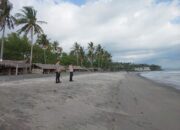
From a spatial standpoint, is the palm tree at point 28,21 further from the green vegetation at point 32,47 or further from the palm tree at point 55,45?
the palm tree at point 55,45

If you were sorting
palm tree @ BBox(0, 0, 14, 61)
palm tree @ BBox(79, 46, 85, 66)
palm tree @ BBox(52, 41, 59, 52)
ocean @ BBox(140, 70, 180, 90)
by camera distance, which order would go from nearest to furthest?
1. ocean @ BBox(140, 70, 180, 90)
2. palm tree @ BBox(0, 0, 14, 61)
3. palm tree @ BBox(52, 41, 59, 52)
4. palm tree @ BBox(79, 46, 85, 66)

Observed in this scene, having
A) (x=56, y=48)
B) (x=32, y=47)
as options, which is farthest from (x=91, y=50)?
(x=32, y=47)

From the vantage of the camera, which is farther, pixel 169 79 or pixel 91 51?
pixel 91 51

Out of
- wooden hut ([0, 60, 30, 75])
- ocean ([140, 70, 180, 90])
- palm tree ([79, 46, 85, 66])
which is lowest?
ocean ([140, 70, 180, 90])

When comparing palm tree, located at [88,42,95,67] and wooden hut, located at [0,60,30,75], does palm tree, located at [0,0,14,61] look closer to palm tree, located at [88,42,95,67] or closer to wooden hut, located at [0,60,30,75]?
wooden hut, located at [0,60,30,75]

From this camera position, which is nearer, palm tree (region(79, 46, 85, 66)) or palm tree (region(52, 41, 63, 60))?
palm tree (region(52, 41, 63, 60))

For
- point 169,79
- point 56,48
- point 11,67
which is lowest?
point 169,79

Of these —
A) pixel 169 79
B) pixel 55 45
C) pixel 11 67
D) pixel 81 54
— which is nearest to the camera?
pixel 169 79

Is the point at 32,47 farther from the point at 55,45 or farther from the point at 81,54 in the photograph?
the point at 81,54

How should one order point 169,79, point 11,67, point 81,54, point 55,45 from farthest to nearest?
point 81,54 → point 55,45 → point 11,67 → point 169,79

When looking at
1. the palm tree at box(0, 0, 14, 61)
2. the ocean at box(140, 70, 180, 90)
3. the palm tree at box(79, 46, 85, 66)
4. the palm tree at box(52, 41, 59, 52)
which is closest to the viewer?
the ocean at box(140, 70, 180, 90)

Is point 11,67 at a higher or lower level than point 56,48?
lower

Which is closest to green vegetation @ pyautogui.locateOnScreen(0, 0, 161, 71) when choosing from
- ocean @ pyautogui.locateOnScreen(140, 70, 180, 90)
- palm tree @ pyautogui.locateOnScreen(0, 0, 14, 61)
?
palm tree @ pyautogui.locateOnScreen(0, 0, 14, 61)

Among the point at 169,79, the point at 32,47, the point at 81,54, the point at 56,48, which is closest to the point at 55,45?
the point at 56,48
